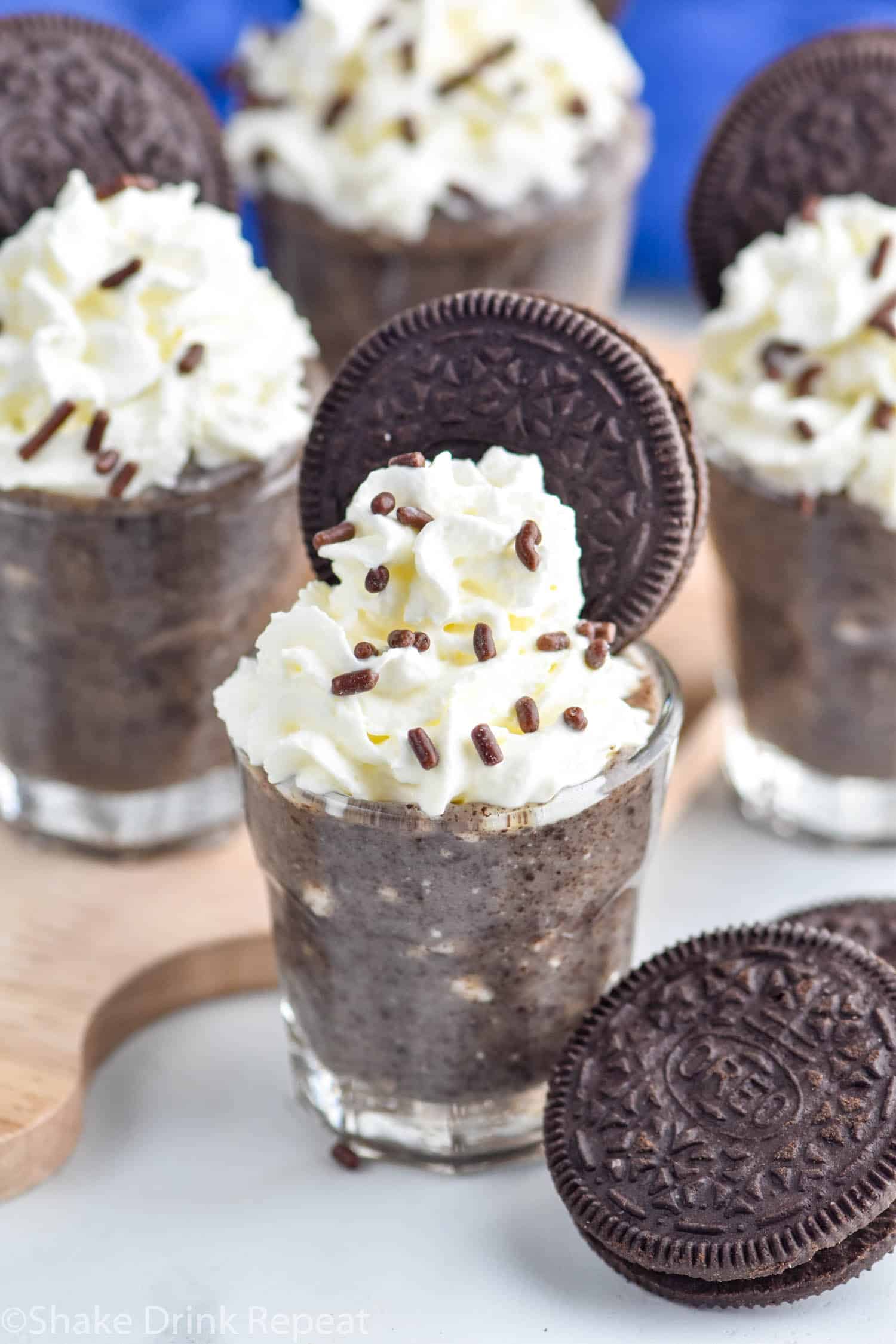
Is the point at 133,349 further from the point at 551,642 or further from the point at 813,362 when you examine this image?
the point at 813,362

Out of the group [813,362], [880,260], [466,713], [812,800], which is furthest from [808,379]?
[466,713]

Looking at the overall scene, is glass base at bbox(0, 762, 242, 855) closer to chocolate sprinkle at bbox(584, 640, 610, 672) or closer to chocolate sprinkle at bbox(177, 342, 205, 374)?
chocolate sprinkle at bbox(177, 342, 205, 374)

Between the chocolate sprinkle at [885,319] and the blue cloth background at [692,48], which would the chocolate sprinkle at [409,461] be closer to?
the chocolate sprinkle at [885,319]

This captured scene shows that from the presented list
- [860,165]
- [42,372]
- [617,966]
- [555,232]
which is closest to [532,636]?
[617,966]

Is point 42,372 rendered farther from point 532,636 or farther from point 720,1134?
point 720,1134

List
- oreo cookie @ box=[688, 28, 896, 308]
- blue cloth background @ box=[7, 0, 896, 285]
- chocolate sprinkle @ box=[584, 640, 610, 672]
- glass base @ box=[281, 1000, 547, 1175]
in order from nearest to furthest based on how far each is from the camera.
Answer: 1. chocolate sprinkle @ box=[584, 640, 610, 672]
2. glass base @ box=[281, 1000, 547, 1175]
3. oreo cookie @ box=[688, 28, 896, 308]
4. blue cloth background @ box=[7, 0, 896, 285]

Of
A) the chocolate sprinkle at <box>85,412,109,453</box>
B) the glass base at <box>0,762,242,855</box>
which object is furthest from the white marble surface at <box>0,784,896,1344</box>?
the chocolate sprinkle at <box>85,412,109,453</box>
